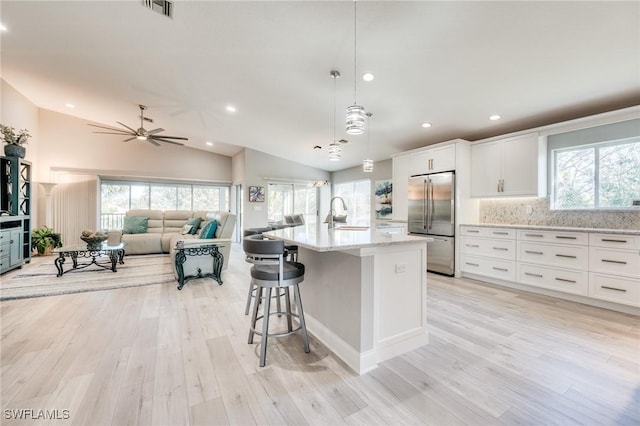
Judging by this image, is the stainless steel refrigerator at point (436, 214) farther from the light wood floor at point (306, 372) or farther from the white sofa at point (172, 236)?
the white sofa at point (172, 236)

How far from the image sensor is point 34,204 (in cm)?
623

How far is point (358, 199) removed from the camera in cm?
779

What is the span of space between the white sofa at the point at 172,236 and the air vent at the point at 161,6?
9.26ft

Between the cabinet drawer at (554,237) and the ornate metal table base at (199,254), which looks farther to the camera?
the ornate metal table base at (199,254)

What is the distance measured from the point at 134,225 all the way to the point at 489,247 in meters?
7.43

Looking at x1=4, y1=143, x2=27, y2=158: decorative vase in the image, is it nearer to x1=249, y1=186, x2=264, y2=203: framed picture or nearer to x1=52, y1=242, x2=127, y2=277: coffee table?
x1=52, y1=242, x2=127, y2=277: coffee table

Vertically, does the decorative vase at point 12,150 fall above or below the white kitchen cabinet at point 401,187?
above

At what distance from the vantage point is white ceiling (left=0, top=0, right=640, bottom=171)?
7.23 feet

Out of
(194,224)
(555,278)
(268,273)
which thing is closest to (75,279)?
(194,224)

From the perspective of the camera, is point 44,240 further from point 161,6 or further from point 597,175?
point 597,175

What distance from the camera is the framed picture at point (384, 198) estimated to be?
21.6ft

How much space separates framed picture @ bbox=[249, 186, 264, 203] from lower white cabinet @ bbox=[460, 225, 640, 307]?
5.28m

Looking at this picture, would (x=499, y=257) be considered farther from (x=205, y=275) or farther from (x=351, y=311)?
(x=205, y=275)

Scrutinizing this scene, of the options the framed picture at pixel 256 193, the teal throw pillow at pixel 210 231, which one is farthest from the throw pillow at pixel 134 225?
the teal throw pillow at pixel 210 231
